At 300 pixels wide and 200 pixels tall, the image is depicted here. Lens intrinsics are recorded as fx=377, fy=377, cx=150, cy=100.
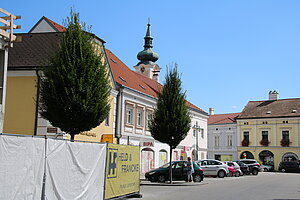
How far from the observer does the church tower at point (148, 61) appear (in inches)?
→ 2193

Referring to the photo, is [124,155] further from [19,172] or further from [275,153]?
[275,153]

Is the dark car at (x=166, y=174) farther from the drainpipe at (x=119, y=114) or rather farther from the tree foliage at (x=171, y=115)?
the drainpipe at (x=119, y=114)

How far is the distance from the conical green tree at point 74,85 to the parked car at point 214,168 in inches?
722

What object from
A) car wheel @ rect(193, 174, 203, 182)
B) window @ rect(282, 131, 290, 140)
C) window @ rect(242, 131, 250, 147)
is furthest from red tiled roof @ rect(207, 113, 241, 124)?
car wheel @ rect(193, 174, 203, 182)

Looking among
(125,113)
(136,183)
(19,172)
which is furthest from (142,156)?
(19,172)

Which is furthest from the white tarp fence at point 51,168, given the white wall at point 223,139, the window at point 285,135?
the white wall at point 223,139

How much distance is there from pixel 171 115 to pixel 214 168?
10.0m

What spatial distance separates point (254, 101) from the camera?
68062 mm

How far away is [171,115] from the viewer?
2466 cm

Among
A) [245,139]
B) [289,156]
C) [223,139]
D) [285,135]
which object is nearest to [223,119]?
[223,139]

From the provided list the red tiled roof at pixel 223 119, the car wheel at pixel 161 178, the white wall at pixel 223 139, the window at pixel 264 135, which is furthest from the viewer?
the red tiled roof at pixel 223 119

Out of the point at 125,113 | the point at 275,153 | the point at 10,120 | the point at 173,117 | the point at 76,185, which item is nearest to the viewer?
the point at 76,185

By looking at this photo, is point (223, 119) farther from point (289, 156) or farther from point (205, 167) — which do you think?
point (205, 167)

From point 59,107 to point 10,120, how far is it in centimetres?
786
